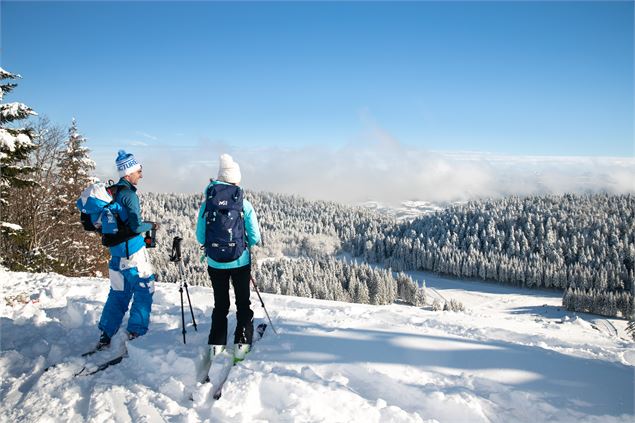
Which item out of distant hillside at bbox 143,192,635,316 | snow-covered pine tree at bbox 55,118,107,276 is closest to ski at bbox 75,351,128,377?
snow-covered pine tree at bbox 55,118,107,276

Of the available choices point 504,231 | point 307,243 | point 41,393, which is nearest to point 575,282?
point 504,231

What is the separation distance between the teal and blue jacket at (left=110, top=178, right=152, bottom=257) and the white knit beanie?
167 centimetres

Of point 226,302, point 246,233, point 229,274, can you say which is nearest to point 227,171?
point 246,233

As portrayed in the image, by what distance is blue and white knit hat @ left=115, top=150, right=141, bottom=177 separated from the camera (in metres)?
5.57

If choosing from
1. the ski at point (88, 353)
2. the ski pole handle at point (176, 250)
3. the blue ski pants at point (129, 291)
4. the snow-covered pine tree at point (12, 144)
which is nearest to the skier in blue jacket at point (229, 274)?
the ski pole handle at point (176, 250)

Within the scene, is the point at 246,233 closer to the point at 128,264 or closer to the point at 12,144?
the point at 128,264

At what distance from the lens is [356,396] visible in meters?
3.99

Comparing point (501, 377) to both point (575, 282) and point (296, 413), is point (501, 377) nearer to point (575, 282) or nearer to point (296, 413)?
point (296, 413)

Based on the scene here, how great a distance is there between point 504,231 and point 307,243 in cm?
8345

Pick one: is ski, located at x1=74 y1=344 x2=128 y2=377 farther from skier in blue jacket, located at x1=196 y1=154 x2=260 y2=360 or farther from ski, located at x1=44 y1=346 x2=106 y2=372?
skier in blue jacket, located at x1=196 y1=154 x2=260 y2=360

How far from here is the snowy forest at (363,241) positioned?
1820 centimetres

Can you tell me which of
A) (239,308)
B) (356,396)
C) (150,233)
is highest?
(150,233)

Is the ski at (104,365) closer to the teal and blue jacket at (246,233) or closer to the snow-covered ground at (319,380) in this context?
the snow-covered ground at (319,380)

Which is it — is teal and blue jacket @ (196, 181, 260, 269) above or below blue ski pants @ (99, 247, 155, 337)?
above
